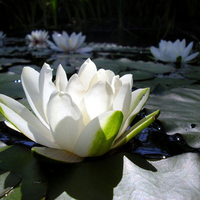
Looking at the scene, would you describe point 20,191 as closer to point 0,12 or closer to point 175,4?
point 175,4

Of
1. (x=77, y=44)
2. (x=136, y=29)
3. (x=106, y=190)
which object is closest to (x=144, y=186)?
(x=106, y=190)

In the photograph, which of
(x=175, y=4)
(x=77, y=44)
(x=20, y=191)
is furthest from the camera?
(x=175, y=4)

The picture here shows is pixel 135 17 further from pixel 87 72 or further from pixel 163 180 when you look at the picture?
pixel 163 180

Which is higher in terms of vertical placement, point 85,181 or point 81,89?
point 81,89

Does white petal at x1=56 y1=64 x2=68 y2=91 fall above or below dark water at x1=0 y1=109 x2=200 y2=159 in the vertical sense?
above

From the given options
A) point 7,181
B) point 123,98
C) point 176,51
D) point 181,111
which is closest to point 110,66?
point 176,51

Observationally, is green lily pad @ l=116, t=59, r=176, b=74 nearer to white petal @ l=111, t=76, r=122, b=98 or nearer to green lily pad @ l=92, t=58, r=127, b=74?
green lily pad @ l=92, t=58, r=127, b=74

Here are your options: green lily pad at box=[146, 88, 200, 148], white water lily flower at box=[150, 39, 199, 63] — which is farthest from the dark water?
white water lily flower at box=[150, 39, 199, 63]

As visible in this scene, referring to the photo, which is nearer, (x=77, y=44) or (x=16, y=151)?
(x=16, y=151)
